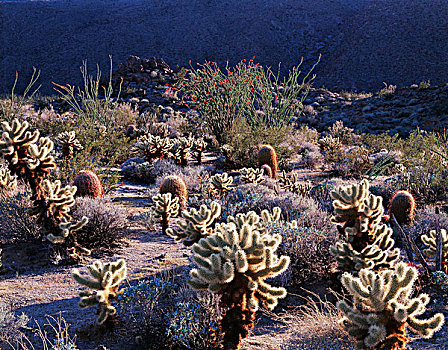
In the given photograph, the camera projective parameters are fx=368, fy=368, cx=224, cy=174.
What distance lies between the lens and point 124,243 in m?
4.98

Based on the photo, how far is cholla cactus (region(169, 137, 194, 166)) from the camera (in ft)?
29.2

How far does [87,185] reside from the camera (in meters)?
5.95

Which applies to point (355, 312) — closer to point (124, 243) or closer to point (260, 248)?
point (260, 248)

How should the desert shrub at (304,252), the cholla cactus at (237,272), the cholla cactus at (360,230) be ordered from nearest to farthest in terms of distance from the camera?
the cholla cactus at (237,272) → the cholla cactus at (360,230) → the desert shrub at (304,252)

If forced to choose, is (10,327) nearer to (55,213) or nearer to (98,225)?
(55,213)

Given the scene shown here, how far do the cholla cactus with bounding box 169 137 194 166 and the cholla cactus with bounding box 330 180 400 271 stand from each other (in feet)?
18.9

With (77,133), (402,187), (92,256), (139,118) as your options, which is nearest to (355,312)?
(92,256)

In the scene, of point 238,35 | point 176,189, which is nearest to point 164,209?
point 176,189

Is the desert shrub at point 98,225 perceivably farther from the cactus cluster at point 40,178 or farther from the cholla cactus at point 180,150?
the cholla cactus at point 180,150

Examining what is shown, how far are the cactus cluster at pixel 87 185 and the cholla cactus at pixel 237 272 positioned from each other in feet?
12.6

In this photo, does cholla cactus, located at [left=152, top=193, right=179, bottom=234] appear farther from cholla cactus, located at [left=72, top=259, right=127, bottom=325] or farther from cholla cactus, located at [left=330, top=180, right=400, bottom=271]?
cholla cactus, located at [left=330, top=180, right=400, bottom=271]

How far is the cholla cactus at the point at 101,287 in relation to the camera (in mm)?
3107

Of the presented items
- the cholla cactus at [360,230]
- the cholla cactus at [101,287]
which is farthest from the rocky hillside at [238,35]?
the cholla cactus at [101,287]

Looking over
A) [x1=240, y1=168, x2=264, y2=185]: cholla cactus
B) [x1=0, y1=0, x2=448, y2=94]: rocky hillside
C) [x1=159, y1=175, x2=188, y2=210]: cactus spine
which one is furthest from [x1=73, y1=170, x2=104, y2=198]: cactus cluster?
[x1=0, y1=0, x2=448, y2=94]: rocky hillside
